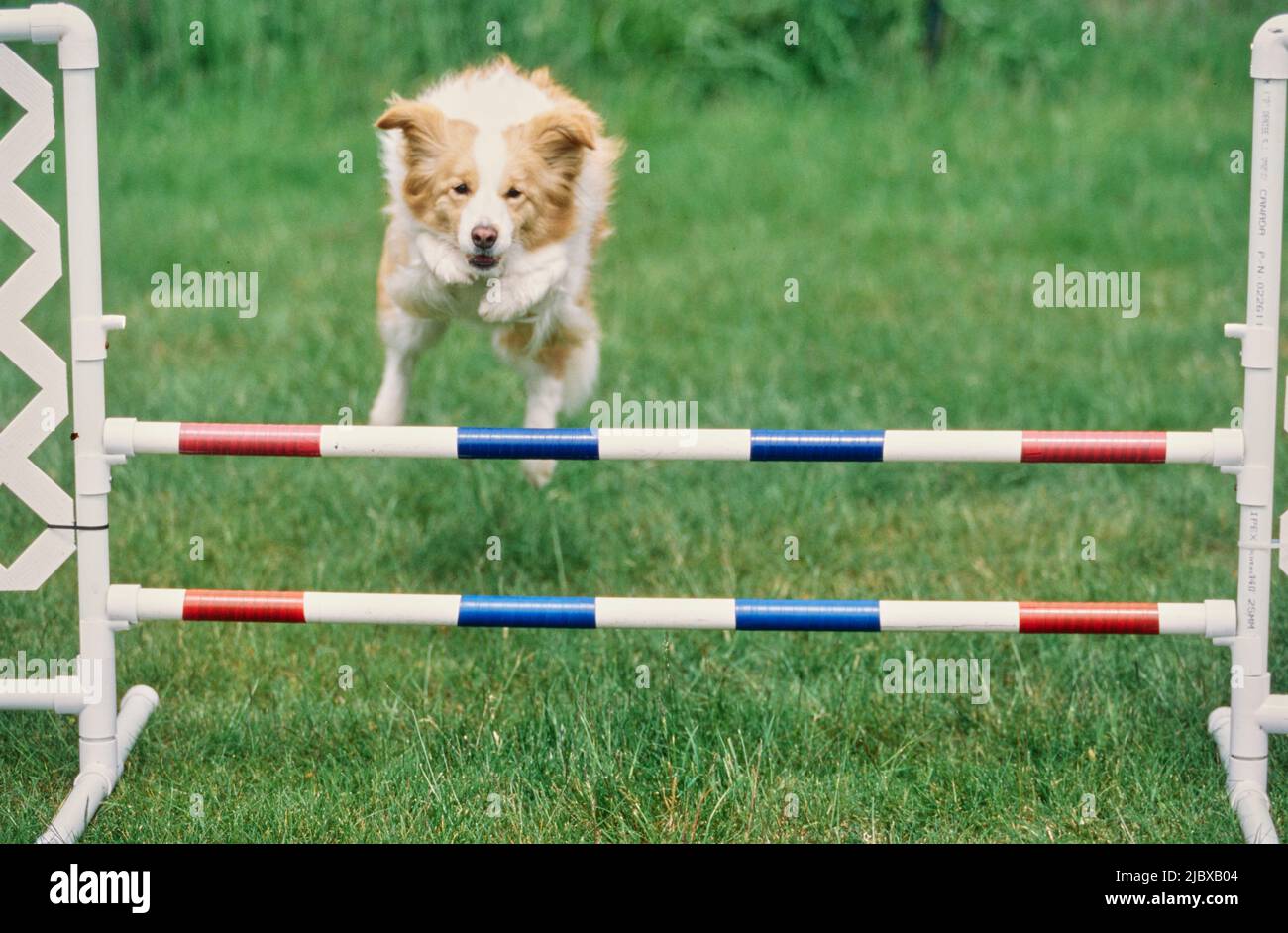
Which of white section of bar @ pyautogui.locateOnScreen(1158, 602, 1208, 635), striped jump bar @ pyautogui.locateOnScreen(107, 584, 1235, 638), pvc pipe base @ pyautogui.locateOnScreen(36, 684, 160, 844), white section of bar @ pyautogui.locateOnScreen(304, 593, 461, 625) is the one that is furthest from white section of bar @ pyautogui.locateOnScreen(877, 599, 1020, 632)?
pvc pipe base @ pyautogui.locateOnScreen(36, 684, 160, 844)

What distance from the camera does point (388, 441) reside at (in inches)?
146

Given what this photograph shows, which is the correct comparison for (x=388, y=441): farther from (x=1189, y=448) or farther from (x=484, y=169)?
(x=1189, y=448)

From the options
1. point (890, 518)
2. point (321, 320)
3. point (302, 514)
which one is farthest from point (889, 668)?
point (321, 320)

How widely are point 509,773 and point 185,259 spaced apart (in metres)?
5.19

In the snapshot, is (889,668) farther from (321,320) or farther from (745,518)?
(321,320)

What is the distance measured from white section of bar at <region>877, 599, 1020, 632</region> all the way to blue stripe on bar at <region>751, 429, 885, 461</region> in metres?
0.34

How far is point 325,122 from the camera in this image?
33.0ft

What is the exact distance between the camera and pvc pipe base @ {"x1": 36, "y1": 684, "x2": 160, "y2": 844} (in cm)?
357

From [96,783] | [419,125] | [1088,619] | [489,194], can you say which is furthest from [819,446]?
[96,783]

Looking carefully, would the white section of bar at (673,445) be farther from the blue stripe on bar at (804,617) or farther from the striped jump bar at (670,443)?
the blue stripe on bar at (804,617)


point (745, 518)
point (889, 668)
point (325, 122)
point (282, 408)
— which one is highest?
point (325, 122)

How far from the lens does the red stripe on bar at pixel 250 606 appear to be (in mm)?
3639

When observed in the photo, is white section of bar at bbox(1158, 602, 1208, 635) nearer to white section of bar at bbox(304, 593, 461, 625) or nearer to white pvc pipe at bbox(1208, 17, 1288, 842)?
white pvc pipe at bbox(1208, 17, 1288, 842)
